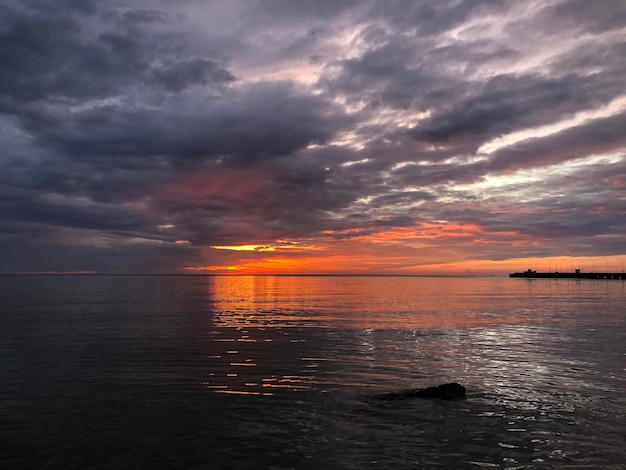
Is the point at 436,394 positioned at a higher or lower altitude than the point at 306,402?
higher

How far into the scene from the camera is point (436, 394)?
21312 millimetres

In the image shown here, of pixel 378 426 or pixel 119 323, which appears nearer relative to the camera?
pixel 378 426

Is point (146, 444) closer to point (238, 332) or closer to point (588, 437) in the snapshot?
point (588, 437)

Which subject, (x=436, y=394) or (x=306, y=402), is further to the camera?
(x=436, y=394)

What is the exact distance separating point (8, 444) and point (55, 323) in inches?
1656

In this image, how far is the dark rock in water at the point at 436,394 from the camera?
2131 cm

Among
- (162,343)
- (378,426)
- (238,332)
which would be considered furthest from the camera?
(238,332)

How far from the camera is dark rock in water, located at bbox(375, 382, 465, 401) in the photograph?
2131 cm

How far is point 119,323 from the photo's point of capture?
5284cm

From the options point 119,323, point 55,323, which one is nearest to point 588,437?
point 119,323

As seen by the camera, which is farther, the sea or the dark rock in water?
the dark rock in water

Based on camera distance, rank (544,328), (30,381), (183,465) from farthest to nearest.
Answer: (544,328), (30,381), (183,465)

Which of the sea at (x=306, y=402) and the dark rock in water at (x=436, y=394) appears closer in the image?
the sea at (x=306, y=402)

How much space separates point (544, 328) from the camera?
165 ft
